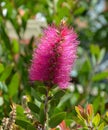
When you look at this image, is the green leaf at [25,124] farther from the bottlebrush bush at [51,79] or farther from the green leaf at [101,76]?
the green leaf at [101,76]

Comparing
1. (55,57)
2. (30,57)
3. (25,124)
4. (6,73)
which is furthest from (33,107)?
(30,57)

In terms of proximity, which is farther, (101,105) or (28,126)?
(101,105)

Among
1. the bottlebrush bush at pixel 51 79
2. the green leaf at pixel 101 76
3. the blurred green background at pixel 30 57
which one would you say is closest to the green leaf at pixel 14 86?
the blurred green background at pixel 30 57

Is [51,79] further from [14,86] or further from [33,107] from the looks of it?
[14,86]

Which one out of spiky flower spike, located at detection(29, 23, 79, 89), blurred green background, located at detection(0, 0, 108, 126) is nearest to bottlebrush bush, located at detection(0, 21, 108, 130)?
spiky flower spike, located at detection(29, 23, 79, 89)

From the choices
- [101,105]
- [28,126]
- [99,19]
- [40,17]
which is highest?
[99,19]

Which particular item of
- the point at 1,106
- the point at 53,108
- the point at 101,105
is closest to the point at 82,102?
the point at 101,105

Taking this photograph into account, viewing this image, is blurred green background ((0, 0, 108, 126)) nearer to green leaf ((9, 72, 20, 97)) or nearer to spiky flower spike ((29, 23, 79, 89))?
green leaf ((9, 72, 20, 97))

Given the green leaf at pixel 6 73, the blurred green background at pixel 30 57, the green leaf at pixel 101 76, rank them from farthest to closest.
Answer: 1. the green leaf at pixel 101 76
2. the blurred green background at pixel 30 57
3. the green leaf at pixel 6 73

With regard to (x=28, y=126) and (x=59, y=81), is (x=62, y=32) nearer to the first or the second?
(x=59, y=81)
